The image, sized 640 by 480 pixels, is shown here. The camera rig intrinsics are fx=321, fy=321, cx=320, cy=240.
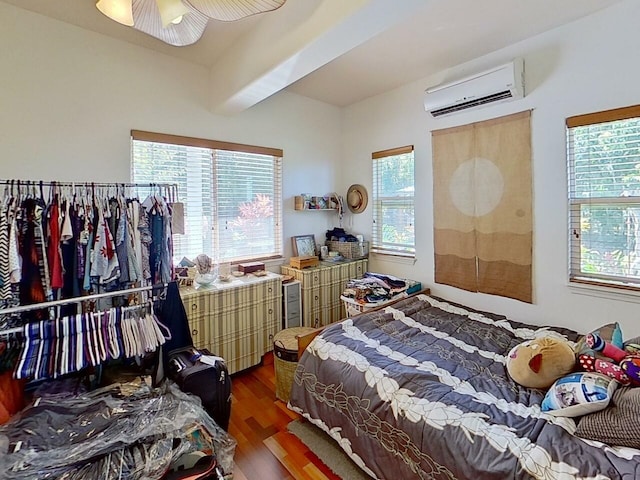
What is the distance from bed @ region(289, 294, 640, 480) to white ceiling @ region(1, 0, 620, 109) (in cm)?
189

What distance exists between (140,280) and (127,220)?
15.3 inches

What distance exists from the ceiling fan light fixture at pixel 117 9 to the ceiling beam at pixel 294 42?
848 mm

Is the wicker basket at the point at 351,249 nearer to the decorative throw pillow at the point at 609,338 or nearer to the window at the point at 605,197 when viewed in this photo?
the window at the point at 605,197

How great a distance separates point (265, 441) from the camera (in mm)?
2020

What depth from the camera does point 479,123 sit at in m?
2.86

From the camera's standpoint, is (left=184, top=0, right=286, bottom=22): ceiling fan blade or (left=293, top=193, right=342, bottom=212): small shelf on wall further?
(left=293, top=193, right=342, bottom=212): small shelf on wall

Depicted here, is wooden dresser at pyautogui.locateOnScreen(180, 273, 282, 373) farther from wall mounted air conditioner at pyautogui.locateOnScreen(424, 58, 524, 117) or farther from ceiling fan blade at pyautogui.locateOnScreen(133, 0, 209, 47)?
wall mounted air conditioner at pyautogui.locateOnScreen(424, 58, 524, 117)

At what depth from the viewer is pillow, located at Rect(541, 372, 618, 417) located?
1370 mm

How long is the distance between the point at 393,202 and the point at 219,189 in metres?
1.89

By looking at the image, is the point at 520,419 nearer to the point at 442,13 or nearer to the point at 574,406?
the point at 574,406

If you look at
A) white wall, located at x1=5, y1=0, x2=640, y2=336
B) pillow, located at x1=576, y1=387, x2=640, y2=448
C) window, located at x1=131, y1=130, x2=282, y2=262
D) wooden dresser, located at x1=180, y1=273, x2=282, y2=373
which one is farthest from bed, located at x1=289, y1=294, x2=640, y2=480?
window, located at x1=131, y1=130, x2=282, y2=262

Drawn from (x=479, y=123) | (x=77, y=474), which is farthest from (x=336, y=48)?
(x=77, y=474)

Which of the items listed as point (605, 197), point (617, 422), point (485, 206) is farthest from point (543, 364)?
point (485, 206)

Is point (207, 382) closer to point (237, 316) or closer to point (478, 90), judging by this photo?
point (237, 316)
